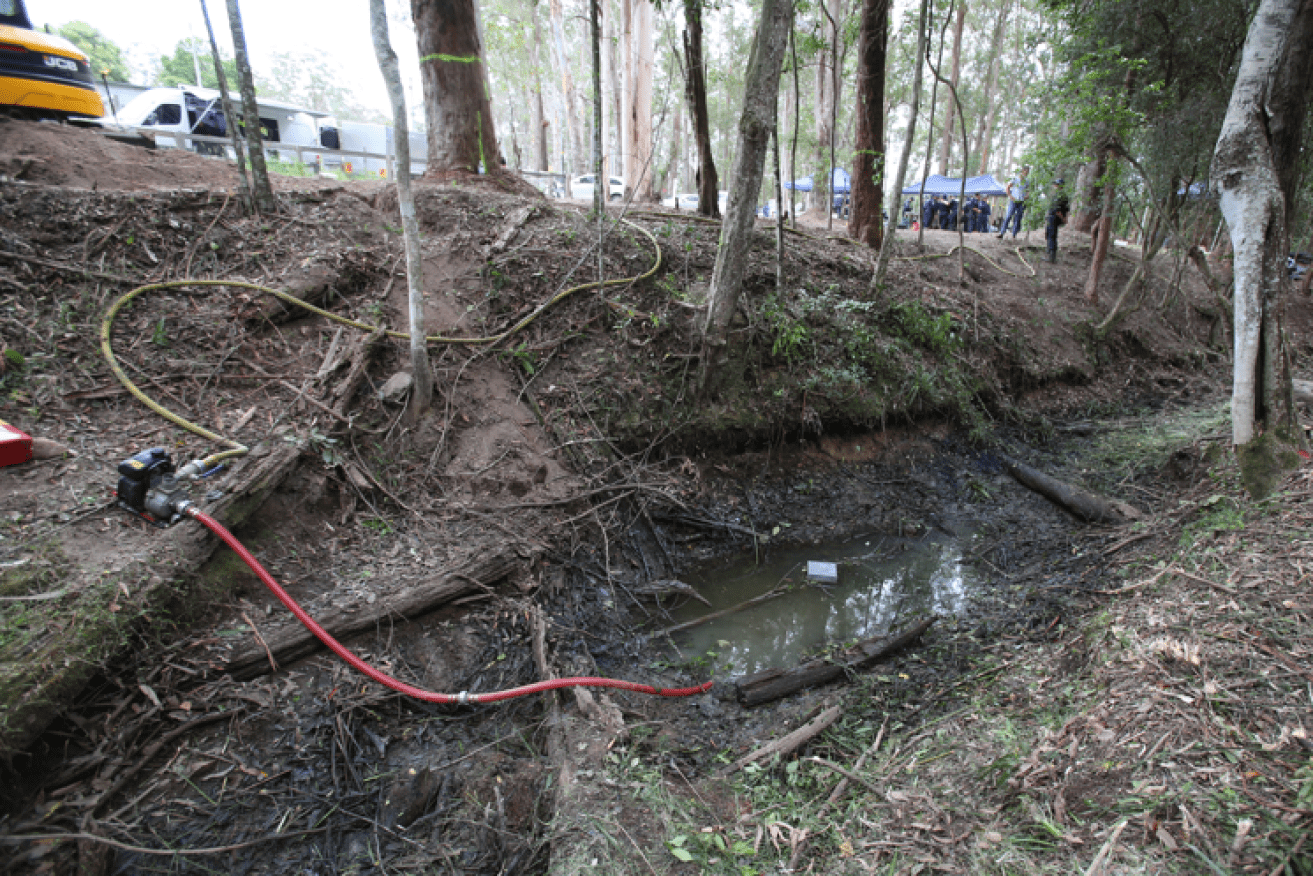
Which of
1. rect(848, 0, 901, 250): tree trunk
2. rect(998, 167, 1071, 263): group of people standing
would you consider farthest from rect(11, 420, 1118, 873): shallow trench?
rect(998, 167, 1071, 263): group of people standing

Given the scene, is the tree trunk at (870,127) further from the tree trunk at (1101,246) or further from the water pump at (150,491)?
the water pump at (150,491)

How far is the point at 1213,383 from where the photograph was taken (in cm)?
929

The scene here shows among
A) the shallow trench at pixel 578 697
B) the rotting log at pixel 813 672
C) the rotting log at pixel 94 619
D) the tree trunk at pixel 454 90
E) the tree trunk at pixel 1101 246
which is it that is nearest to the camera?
the rotting log at pixel 94 619

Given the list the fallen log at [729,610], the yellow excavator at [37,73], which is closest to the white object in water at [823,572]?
the fallen log at [729,610]

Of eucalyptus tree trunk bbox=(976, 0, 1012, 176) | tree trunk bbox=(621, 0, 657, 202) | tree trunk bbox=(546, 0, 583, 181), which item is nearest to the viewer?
tree trunk bbox=(621, 0, 657, 202)

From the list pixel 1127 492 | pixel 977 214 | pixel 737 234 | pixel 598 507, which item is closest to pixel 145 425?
pixel 598 507

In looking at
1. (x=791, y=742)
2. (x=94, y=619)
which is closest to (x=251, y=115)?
(x=94, y=619)

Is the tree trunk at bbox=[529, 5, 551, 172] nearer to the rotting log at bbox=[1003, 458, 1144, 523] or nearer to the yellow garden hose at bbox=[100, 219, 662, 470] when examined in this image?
the yellow garden hose at bbox=[100, 219, 662, 470]

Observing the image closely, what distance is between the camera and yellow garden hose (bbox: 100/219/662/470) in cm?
372

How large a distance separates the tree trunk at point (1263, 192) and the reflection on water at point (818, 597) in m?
2.33

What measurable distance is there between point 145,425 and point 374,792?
2.88 metres

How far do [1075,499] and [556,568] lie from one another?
196 inches

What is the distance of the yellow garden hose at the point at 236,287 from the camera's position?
12.2ft

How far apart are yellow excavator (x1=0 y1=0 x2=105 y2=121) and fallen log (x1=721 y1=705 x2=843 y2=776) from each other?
30.2ft
